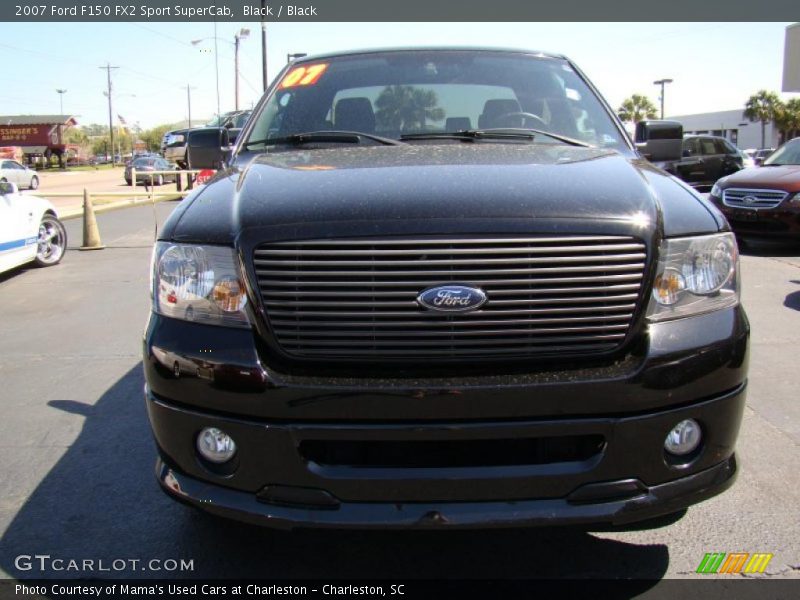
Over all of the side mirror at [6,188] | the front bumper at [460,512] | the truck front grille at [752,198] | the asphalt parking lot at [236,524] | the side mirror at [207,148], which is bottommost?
the asphalt parking lot at [236,524]

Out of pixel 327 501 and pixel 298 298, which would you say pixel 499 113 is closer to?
pixel 298 298

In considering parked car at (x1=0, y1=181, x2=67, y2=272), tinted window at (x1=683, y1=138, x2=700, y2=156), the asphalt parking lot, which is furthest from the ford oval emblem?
tinted window at (x1=683, y1=138, x2=700, y2=156)

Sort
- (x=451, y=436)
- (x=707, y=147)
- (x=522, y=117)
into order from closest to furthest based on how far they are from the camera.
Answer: (x=451, y=436), (x=522, y=117), (x=707, y=147)

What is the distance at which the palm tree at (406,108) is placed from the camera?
11.5 feet

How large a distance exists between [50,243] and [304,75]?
7.20 metres

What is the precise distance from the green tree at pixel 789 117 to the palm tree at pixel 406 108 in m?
75.7

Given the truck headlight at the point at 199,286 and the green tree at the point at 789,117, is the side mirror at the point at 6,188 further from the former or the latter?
the green tree at the point at 789,117

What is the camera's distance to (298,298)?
7.09 ft

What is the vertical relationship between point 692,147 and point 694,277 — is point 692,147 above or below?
above

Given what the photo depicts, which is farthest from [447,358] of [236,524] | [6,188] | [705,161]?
[705,161]

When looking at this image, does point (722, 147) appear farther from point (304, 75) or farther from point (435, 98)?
point (304, 75)

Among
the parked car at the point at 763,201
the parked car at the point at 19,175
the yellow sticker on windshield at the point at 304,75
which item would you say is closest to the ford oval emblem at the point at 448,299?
the yellow sticker on windshield at the point at 304,75

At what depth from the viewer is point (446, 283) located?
2.13m

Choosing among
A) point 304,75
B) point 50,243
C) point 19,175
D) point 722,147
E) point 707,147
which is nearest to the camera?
point 304,75
